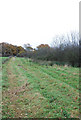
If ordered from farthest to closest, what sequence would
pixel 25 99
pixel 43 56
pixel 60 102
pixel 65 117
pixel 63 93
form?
pixel 43 56 < pixel 63 93 < pixel 25 99 < pixel 60 102 < pixel 65 117

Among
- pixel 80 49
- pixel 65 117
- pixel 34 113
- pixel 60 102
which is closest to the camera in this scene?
pixel 65 117

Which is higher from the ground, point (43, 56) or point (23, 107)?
point (43, 56)

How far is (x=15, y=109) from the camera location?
4.39 metres

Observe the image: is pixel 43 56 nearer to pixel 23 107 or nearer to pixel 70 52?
pixel 70 52

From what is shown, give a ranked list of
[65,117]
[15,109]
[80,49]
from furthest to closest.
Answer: [80,49]
[15,109]
[65,117]

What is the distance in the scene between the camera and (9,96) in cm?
574

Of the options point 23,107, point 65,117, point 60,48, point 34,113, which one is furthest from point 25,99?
point 60,48

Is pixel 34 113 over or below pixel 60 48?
below

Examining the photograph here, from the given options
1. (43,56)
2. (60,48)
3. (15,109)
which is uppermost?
(60,48)

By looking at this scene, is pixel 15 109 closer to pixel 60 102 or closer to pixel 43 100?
pixel 43 100

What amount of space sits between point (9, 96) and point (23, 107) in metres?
1.56

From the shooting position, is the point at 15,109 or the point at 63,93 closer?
the point at 15,109

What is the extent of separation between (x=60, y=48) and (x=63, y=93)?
17.4 metres

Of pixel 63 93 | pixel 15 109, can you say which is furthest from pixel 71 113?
pixel 15 109
